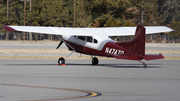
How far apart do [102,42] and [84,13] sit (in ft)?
203

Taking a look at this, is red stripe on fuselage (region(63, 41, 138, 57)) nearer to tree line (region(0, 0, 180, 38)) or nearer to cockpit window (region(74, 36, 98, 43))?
cockpit window (region(74, 36, 98, 43))

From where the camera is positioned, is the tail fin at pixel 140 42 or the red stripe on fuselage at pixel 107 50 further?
the red stripe on fuselage at pixel 107 50

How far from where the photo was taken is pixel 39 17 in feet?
247

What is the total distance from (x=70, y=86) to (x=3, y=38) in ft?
214

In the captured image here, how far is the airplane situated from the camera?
62.5 feet

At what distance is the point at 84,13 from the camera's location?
82.4 m

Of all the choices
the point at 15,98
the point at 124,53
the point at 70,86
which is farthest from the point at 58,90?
the point at 124,53

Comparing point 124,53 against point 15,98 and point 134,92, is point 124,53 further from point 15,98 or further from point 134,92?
point 15,98

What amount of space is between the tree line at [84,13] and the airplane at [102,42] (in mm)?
50019

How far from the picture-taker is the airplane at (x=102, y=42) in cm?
1905

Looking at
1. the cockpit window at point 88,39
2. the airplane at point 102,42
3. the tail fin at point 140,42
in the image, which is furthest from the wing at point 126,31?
the tail fin at point 140,42

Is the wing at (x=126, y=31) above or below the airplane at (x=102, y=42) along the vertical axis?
above

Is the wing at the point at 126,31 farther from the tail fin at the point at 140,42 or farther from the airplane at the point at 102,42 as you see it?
the tail fin at the point at 140,42

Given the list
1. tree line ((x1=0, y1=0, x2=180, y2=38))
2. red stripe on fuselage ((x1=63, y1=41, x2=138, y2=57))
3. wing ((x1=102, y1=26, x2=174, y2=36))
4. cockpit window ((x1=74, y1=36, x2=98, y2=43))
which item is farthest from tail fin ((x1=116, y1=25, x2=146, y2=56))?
tree line ((x1=0, y1=0, x2=180, y2=38))
